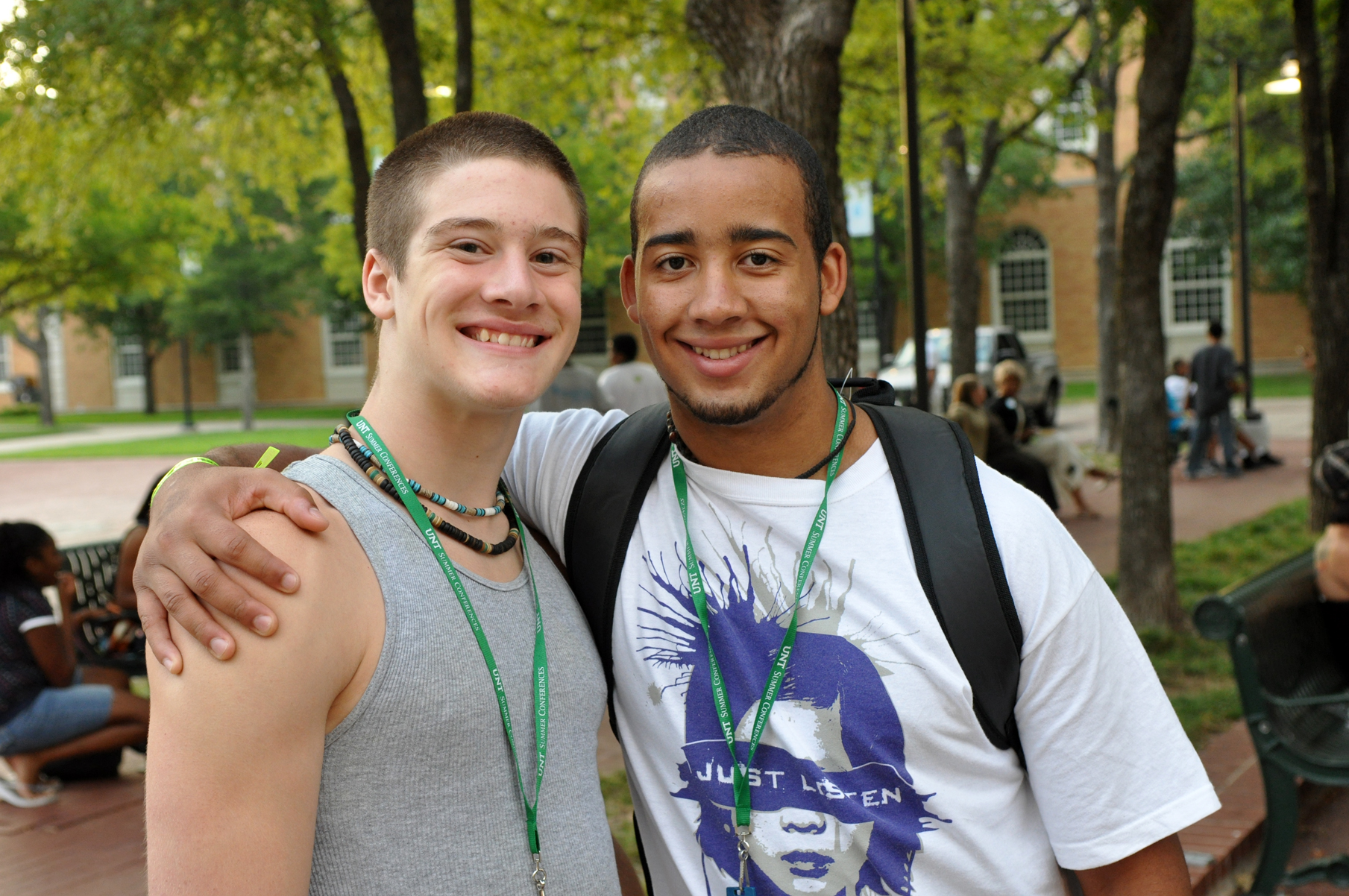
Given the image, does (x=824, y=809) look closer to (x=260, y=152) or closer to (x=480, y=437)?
(x=480, y=437)

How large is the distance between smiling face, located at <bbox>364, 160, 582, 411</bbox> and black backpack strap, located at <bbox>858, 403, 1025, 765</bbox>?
668 mm

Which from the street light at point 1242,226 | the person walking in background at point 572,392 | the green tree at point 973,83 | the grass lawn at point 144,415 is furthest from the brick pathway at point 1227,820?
the grass lawn at point 144,415

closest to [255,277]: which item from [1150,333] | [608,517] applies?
[1150,333]

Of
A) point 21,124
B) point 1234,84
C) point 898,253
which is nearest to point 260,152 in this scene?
point 21,124

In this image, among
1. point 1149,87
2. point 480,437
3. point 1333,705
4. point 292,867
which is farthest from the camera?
point 1149,87

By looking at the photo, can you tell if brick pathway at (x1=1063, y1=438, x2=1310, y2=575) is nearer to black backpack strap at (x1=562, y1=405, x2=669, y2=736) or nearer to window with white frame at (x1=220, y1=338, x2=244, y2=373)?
black backpack strap at (x1=562, y1=405, x2=669, y2=736)

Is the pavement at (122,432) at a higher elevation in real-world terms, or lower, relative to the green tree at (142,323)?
lower

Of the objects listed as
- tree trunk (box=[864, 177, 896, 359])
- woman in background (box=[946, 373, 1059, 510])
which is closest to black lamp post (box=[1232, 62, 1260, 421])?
woman in background (box=[946, 373, 1059, 510])

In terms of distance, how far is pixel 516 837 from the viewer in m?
1.61

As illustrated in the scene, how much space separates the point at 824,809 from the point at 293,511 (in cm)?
99

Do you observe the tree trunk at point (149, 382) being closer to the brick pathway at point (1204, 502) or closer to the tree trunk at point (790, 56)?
the brick pathway at point (1204, 502)

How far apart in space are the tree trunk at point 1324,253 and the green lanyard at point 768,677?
350 inches

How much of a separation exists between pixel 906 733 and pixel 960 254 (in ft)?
42.3

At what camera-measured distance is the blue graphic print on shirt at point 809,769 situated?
1.84 meters
